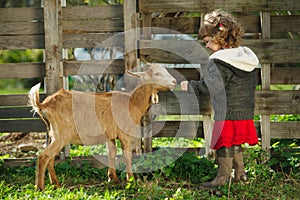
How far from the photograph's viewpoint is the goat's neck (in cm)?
587

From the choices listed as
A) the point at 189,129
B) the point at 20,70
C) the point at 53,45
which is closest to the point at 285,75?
the point at 189,129

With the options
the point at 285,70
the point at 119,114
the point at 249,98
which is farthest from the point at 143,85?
the point at 285,70

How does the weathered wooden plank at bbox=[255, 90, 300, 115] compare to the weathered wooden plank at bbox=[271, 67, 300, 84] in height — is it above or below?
below

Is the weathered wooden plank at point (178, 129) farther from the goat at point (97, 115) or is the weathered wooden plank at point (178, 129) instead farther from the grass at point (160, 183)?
the goat at point (97, 115)

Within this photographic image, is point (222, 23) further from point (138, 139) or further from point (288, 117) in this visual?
point (288, 117)

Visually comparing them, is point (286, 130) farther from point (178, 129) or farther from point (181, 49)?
point (181, 49)

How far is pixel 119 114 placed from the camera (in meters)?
5.89

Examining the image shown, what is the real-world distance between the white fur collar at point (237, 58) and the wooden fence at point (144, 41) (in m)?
0.88

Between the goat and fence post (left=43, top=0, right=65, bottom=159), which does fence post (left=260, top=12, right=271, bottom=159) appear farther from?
fence post (left=43, top=0, right=65, bottom=159)

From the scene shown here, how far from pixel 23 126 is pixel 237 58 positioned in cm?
316

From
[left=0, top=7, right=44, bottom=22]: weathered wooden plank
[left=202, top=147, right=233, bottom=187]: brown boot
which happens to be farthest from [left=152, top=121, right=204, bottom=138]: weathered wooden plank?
[left=0, top=7, right=44, bottom=22]: weathered wooden plank

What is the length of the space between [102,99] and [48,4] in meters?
1.54

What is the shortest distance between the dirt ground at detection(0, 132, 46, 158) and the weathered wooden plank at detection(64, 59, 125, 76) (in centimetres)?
192

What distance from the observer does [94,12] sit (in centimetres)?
636
